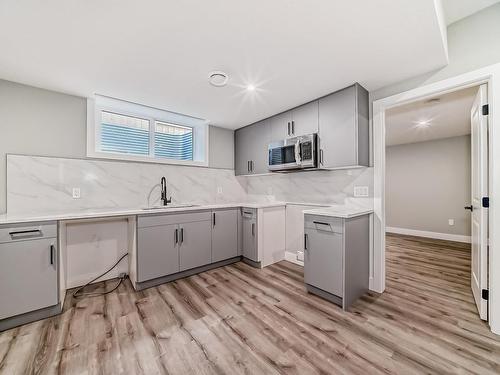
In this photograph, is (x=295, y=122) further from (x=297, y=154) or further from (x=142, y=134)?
(x=142, y=134)

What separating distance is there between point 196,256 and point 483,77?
338 centimetres

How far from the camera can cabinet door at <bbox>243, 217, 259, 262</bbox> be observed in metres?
3.03

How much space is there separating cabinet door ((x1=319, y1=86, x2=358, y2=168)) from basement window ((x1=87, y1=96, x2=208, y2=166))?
1.97 metres

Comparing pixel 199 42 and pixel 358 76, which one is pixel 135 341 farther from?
pixel 358 76

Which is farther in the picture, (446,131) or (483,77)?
(446,131)

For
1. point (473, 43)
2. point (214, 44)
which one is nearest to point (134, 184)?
point (214, 44)

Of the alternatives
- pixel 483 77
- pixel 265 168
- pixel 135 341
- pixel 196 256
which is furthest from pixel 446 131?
pixel 135 341

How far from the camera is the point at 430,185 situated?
4.77 m

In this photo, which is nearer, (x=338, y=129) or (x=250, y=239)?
(x=338, y=129)

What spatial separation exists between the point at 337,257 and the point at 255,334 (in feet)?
3.33

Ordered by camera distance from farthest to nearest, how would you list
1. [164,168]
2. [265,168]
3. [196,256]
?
[265,168] → [164,168] → [196,256]

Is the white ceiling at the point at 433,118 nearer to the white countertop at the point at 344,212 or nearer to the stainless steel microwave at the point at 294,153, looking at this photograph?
the stainless steel microwave at the point at 294,153

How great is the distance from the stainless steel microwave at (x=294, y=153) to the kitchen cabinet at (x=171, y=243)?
1219 millimetres

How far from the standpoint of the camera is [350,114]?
2.28 meters
